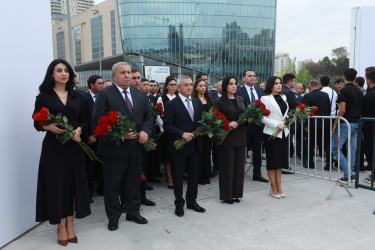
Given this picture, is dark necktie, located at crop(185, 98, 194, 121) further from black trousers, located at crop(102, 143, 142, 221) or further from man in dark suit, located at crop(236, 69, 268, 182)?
man in dark suit, located at crop(236, 69, 268, 182)

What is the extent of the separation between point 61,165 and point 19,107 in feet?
3.33

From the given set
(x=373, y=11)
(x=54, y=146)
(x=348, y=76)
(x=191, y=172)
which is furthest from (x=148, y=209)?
(x=373, y=11)

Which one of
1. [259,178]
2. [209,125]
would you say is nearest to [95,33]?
[259,178]

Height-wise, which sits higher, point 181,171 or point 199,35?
point 199,35

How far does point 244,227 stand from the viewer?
13.3 ft

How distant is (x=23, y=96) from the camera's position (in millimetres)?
4043

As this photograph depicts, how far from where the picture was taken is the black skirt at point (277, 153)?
5234 mm

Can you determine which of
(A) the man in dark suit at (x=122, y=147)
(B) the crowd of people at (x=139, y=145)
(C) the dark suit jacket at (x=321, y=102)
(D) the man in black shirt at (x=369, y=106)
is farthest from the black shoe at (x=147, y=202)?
(C) the dark suit jacket at (x=321, y=102)

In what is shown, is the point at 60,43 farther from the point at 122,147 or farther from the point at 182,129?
the point at 122,147

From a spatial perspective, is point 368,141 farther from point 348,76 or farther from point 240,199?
point 240,199

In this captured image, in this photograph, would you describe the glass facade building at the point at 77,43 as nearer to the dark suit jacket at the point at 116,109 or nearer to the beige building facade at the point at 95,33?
the beige building facade at the point at 95,33

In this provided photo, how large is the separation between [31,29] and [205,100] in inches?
124

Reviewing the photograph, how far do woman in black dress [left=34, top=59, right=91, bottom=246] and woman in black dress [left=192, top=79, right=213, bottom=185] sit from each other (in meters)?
2.56

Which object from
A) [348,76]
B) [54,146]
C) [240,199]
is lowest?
[240,199]
